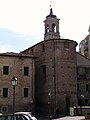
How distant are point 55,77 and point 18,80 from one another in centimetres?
608

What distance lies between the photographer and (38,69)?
55.4 m

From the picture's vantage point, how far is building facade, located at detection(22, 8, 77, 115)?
5175 cm

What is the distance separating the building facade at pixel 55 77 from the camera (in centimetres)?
5175

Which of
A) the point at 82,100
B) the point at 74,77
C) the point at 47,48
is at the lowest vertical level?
the point at 82,100

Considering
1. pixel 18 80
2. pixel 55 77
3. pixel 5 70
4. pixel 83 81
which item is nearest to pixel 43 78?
pixel 55 77

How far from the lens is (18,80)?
50.6 m

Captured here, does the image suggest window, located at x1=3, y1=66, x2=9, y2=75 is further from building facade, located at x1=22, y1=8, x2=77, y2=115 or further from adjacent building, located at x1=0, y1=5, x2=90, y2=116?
building facade, located at x1=22, y1=8, x2=77, y2=115

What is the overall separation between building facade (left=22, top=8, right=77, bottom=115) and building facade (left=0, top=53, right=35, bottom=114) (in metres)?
2.70

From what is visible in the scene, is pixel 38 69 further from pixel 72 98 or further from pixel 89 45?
pixel 89 45

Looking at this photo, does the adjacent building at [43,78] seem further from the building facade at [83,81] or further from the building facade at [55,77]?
the building facade at [83,81]

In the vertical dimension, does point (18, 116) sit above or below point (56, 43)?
below

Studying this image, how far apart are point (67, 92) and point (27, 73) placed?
723 cm

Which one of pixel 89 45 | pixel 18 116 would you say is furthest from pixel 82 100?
pixel 18 116

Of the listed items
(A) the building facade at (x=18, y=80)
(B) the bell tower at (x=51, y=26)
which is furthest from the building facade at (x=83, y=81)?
(A) the building facade at (x=18, y=80)
